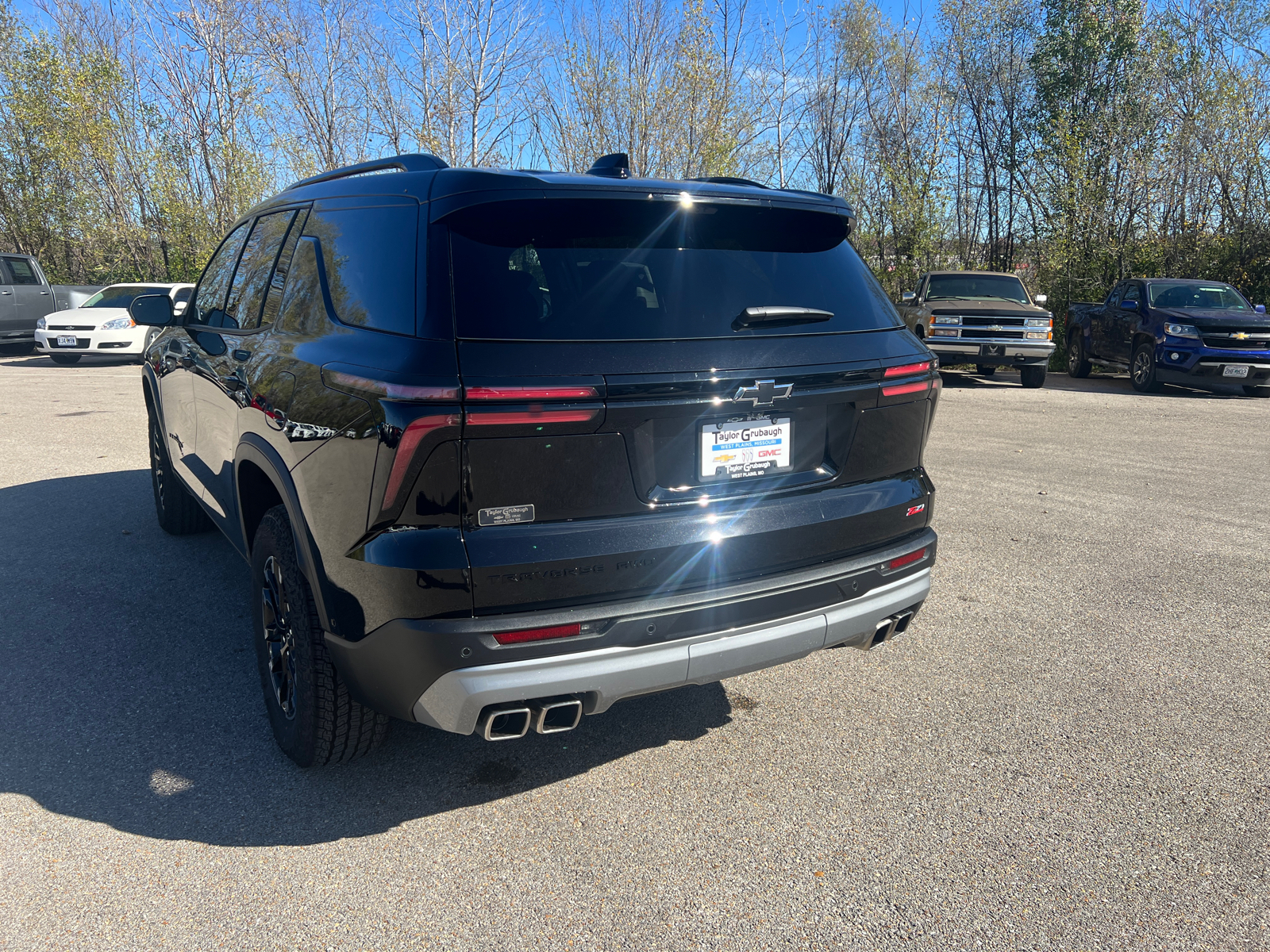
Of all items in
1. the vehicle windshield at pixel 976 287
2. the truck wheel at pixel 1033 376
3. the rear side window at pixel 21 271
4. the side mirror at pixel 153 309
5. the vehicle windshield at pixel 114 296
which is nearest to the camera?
the side mirror at pixel 153 309

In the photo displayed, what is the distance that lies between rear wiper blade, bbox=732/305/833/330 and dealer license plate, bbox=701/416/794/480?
284 millimetres

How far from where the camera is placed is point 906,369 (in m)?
3.01

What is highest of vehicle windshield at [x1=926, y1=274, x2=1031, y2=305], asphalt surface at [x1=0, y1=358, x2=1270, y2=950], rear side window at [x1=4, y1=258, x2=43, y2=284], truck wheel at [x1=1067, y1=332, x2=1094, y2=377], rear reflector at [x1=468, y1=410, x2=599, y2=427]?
rear side window at [x1=4, y1=258, x2=43, y2=284]

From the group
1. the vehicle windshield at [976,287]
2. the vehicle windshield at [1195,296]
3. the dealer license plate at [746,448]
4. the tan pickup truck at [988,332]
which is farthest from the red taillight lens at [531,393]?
the vehicle windshield at [1195,296]

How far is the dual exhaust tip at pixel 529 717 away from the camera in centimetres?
247

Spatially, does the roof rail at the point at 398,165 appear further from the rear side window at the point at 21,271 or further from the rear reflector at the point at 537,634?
the rear side window at the point at 21,271

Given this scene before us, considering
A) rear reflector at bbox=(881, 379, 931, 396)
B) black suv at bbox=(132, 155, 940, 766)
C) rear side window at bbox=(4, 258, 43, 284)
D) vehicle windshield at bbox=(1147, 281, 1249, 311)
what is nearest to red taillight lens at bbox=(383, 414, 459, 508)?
black suv at bbox=(132, 155, 940, 766)

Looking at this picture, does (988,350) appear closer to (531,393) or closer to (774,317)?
(774,317)

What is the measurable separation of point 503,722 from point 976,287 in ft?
50.8

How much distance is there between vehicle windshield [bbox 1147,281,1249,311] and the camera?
15117 millimetres

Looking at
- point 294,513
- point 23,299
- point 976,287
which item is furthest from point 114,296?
point 294,513

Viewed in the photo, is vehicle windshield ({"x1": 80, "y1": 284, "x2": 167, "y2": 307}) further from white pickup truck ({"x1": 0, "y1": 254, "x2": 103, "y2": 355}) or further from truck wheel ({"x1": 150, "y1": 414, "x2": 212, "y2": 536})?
truck wheel ({"x1": 150, "y1": 414, "x2": 212, "y2": 536})

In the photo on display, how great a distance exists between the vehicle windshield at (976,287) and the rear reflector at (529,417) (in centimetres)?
1455

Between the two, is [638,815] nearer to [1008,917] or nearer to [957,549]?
[1008,917]
